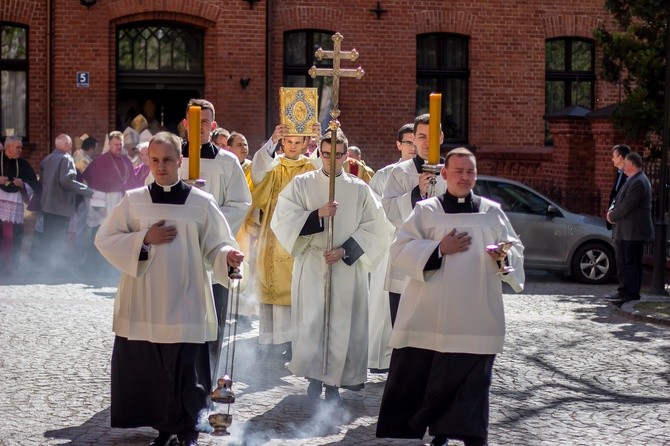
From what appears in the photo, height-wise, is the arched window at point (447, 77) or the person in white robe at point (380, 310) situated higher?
the arched window at point (447, 77)

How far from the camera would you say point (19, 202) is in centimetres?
1845

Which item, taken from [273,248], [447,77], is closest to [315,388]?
[273,248]

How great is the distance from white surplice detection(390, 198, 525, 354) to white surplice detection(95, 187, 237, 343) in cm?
110

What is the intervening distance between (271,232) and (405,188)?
6.27 feet

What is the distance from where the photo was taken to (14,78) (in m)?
24.4

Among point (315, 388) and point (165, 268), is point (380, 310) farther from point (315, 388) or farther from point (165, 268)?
point (165, 268)

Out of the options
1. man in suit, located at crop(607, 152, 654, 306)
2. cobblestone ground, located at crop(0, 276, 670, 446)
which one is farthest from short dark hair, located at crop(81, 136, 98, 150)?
man in suit, located at crop(607, 152, 654, 306)

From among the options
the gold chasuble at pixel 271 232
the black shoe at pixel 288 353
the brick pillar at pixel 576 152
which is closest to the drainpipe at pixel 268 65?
the brick pillar at pixel 576 152

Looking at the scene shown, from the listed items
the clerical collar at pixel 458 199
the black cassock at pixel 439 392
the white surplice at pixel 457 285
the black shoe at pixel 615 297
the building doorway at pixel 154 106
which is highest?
the building doorway at pixel 154 106

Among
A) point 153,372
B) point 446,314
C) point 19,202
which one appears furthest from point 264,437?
point 19,202

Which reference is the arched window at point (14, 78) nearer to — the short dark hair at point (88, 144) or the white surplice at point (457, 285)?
the short dark hair at point (88, 144)

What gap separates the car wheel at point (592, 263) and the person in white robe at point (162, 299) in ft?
37.3

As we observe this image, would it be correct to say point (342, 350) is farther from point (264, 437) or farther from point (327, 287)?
point (264, 437)

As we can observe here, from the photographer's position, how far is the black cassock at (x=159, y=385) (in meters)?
7.95
